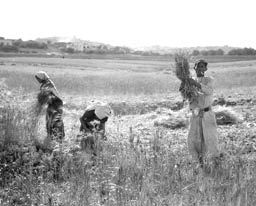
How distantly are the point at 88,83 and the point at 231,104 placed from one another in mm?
8369

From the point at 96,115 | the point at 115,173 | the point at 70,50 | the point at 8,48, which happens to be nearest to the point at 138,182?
the point at 115,173

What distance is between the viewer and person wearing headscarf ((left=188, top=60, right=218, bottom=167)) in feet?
14.1

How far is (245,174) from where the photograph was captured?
318 cm

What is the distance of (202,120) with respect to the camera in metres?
4.38

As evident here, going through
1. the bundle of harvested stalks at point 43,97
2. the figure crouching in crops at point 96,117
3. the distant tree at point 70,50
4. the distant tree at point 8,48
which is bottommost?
the figure crouching in crops at point 96,117

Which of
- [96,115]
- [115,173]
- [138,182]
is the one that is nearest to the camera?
[138,182]

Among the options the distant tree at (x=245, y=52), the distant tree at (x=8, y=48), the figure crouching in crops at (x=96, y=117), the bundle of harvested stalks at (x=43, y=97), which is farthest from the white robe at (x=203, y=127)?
the distant tree at (x=245, y=52)

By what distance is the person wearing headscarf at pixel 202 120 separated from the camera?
4289 millimetres

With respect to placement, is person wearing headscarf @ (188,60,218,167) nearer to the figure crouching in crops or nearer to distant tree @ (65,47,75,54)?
the figure crouching in crops

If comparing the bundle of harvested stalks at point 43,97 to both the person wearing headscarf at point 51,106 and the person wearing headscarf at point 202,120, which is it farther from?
the person wearing headscarf at point 202,120

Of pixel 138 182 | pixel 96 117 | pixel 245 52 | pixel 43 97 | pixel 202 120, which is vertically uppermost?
pixel 245 52

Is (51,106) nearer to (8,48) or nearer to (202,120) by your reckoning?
(202,120)

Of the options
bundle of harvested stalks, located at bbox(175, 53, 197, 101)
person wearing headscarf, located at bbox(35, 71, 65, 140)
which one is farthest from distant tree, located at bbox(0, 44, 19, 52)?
bundle of harvested stalks, located at bbox(175, 53, 197, 101)

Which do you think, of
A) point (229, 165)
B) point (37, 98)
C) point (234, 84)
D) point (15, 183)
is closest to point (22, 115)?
point (37, 98)
